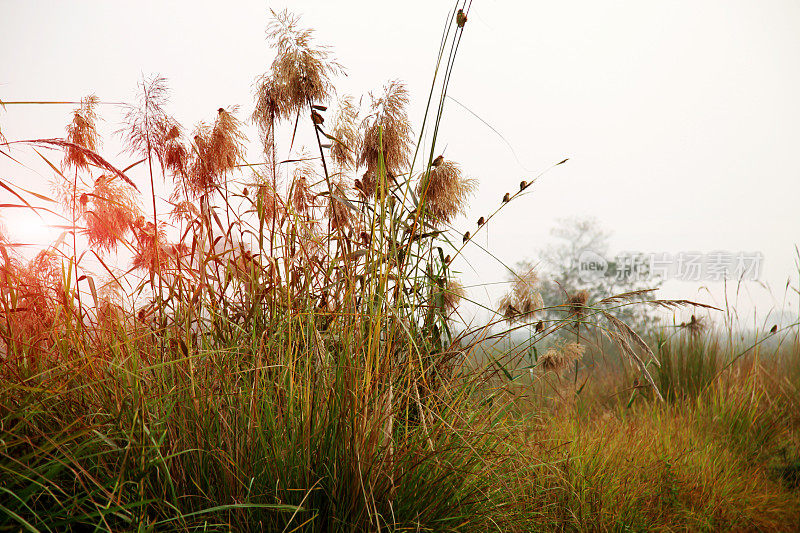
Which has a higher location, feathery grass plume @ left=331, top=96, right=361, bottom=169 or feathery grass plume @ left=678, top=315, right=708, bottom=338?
feathery grass plume @ left=331, top=96, right=361, bottom=169

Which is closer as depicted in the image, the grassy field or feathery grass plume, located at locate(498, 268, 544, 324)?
the grassy field

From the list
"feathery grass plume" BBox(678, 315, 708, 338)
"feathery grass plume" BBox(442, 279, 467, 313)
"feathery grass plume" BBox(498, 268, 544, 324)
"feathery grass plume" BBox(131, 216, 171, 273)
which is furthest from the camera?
"feathery grass plume" BBox(678, 315, 708, 338)

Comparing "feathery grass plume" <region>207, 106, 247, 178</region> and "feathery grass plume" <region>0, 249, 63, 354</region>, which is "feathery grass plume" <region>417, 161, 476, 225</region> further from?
"feathery grass plume" <region>0, 249, 63, 354</region>

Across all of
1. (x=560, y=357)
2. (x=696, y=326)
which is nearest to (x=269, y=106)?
(x=560, y=357)

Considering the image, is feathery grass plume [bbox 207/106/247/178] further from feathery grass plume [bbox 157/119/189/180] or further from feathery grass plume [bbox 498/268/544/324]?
feathery grass plume [bbox 498/268/544/324]

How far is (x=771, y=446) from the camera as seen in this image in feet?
9.68

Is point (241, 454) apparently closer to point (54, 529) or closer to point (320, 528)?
point (320, 528)

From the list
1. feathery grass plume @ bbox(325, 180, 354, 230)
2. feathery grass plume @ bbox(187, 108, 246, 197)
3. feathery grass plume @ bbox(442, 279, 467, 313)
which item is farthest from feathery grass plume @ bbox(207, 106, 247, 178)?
feathery grass plume @ bbox(442, 279, 467, 313)

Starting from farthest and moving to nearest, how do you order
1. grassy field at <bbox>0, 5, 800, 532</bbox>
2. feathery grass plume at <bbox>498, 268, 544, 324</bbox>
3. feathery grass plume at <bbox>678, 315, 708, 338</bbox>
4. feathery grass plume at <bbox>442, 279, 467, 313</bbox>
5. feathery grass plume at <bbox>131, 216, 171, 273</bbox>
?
feathery grass plume at <bbox>678, 315, 708, 338</bbox>, feathery grass plume at <bbox>498, 268, 544, 324</bbox>, feathery grass plume at <bbox>442, 279, 467, 313</bbox>, feathery grass plume at <bbox>131, 216, 171, 273</bbox>, grassy field at <bbox>0, 5, 800, 532</bbox>

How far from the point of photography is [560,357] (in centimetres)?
229

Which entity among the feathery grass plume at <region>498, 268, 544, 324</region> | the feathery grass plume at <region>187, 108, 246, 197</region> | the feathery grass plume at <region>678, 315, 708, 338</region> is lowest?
the feathery grass plume at <region>678, 315, 708, 338</region>

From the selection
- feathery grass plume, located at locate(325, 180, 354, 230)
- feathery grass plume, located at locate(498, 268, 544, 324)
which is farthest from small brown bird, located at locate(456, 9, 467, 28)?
feathery grass plume, located at locate(498, 268, 544, 324)

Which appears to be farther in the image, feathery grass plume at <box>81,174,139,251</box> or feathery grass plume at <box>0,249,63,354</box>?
feathery grass plume at <box>81,174,139,251</box>

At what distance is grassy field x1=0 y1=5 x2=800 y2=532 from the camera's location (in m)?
1.08
